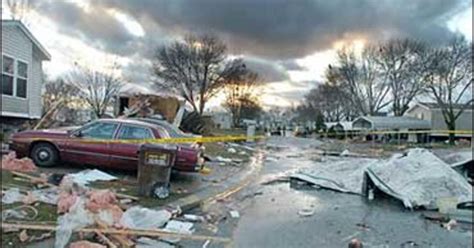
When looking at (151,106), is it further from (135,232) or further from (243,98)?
(243,98)

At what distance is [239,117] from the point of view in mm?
78000

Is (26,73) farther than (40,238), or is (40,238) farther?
(26,73)

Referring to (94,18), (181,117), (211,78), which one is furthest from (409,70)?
(94,18)

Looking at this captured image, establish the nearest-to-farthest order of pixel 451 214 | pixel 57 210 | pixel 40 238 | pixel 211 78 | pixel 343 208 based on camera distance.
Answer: pixel 40 238 < pixel 57 210 < pixel 451 214 < pixel 343 208 < pixel 211 78

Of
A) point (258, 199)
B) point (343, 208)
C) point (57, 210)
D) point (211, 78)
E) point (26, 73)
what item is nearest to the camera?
point (57, 210)

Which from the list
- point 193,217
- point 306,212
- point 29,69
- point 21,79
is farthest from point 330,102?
point 193,217

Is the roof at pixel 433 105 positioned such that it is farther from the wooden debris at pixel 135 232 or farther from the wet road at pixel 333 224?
the wooden debris at pixel 135 232

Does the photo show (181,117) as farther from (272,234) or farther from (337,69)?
(337,69)

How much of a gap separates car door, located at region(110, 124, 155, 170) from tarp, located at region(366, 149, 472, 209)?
6209 mm

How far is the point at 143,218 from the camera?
332 inches

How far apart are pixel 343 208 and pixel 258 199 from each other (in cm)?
208

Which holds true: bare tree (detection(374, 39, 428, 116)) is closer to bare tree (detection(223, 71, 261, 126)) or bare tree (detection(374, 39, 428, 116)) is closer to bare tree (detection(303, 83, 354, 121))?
bare tree (detection(303, 83, 354, 121))

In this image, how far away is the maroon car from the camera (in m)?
13.7

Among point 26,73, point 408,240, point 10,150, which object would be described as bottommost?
point 408,240
